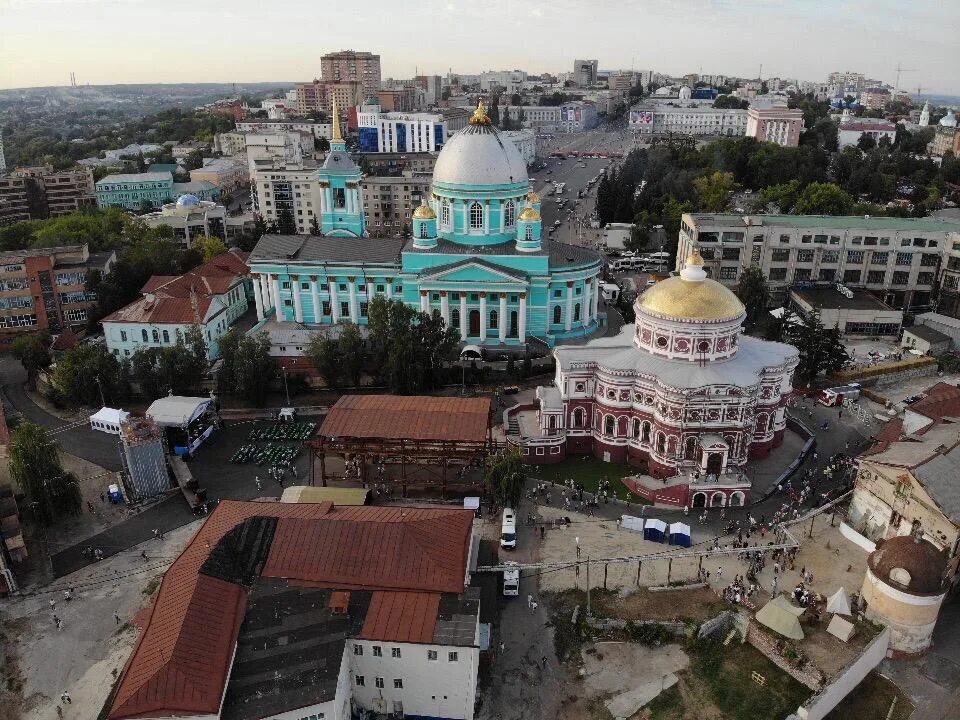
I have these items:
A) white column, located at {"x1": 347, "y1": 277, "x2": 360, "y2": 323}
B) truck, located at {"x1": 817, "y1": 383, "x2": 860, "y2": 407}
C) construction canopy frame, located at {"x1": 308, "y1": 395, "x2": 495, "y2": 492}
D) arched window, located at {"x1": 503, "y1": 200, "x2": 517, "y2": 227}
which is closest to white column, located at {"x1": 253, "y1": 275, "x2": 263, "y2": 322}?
white column, located at {"x1": 347, "y1": 277, "x2": 360, "y2": 323}

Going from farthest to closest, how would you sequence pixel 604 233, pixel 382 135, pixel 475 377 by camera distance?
pixel 382 135, pixel 604 233, pixel 475 377

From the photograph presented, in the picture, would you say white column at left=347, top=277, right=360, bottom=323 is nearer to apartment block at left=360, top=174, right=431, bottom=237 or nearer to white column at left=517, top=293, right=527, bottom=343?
white column at left=517, top=293, right=527, bottom=343

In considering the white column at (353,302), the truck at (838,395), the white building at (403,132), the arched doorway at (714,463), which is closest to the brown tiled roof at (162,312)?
the white column at (353,302)

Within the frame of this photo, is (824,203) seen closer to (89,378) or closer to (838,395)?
(838,395)

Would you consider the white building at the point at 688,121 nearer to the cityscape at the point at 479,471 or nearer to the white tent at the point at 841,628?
the cityscape at the point at 479,471

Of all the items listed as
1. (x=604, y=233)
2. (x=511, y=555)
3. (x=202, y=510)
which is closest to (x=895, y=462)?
(x=511, y=555)

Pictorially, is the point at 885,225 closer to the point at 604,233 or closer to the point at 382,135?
the point at 604,233
